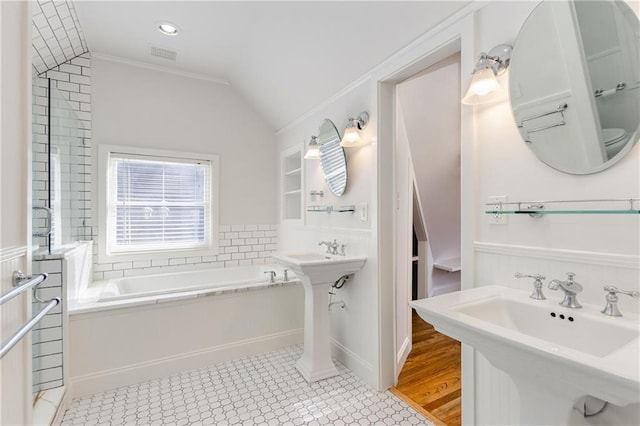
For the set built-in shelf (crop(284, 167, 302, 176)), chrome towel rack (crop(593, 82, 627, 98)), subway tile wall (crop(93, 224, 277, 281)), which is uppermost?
built-in shelf (crop(284, 167, 302, 176))

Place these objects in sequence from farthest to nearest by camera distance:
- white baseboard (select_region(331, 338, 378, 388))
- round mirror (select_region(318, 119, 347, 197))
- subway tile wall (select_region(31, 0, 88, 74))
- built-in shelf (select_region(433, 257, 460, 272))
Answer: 1. built-in shelf (select_region(433, 257, 460, 272))
2. round mirror (select_region(318, 119, 347, 197))
3. white baseboard (select_region(331, 338, 378, 388))
4. subway tile wall (select_region(31, 0, 88, 74))

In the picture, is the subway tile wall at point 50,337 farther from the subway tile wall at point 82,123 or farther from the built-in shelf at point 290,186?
the built-in shelf at point 290,186

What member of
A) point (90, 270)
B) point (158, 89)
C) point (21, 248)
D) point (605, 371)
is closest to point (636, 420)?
point (605, 371)

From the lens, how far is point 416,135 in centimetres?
295

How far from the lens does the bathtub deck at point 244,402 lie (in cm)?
189

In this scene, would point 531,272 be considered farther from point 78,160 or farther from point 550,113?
point 78,160

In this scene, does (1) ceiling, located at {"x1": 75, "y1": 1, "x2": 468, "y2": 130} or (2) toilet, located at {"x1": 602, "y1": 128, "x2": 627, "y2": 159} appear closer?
(2) toilet, located at {"x1": 602, "y1": 128, "x2": 627, "y2": 159}

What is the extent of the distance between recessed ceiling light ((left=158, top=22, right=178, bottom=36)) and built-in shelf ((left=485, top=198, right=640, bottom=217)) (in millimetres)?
2817

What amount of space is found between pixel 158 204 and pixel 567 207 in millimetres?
3517

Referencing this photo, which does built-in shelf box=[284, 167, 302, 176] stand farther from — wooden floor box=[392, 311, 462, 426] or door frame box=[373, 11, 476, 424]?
wooden floor box=[392, 311, 462, 426]

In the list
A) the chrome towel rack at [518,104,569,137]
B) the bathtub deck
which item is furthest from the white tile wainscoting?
the bathtub deck

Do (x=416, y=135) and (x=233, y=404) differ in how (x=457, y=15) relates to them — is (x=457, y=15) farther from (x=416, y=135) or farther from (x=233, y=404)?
(x=233, y=404)

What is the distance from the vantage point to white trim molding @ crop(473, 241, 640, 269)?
3.45ft

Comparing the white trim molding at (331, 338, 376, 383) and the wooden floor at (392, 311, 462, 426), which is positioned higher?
the white trim molding at (331, 338, 376, 383)
